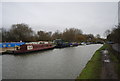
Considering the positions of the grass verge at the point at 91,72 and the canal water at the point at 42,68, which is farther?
the canal water at the point at 42,68

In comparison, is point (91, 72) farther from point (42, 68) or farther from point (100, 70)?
point (42, 68)

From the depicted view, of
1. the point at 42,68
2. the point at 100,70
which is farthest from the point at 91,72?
the point at 42,68

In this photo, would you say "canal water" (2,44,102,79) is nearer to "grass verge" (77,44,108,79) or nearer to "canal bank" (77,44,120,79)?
"grass verge" (77,44,108,79)

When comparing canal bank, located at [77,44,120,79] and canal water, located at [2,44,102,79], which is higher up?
canal bank, located at [77,44,120,79]

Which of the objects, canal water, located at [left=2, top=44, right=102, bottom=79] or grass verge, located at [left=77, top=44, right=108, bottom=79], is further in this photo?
canal water, located at [left=2, top=44, right=102, bottom=79]

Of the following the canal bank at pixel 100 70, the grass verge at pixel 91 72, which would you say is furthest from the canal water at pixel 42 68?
the canal bank at pixel 100 70

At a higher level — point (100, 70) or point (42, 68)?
point (100, 70)

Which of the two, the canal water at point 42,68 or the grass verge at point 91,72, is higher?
the grass verge at point 91,72

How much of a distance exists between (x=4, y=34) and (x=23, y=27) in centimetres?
644

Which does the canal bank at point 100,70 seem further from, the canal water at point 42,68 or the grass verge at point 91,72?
the canal water at point 42,68

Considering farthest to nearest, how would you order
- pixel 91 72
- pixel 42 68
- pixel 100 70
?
pixel 42 68, pixel 100 70, pixel 91 72

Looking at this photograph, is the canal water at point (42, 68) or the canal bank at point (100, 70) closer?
the canal bank at point (100, 70)

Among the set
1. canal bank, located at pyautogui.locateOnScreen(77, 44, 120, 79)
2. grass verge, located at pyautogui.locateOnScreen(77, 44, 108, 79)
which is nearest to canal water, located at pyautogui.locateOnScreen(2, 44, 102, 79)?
grass verge, located at pyautogui.locateOnScreen(77, 44, 108, 79)

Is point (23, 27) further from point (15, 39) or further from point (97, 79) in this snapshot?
point (97, 79)
